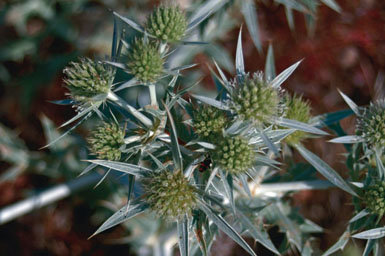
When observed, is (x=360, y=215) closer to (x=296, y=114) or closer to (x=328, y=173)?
(x=328, y=173)

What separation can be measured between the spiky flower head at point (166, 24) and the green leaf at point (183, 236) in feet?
2.83

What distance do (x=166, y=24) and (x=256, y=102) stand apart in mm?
579

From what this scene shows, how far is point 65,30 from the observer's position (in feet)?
11.2

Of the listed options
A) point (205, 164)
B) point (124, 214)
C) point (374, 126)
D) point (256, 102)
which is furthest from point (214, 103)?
point (374, 126)

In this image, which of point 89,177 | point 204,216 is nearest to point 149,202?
point 204,216

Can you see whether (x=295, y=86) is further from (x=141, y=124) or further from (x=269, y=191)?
(x=141, y=124)

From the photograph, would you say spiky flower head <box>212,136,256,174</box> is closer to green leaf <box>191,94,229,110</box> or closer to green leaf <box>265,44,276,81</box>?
green leaf <box>191,94,229,110</box>

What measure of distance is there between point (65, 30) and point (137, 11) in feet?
2.57

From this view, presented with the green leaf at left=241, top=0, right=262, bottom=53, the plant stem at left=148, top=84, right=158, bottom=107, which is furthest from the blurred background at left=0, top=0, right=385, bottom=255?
the plant stem at left=148, top=84, right=158, bottom=107

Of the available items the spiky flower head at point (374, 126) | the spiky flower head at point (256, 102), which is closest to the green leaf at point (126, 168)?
the spiky flower head at point (256, 102)

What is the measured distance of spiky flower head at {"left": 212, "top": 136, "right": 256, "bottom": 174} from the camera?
1475mm

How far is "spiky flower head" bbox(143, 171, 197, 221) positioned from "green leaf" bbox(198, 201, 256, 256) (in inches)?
2.1

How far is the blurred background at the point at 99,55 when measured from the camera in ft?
11.2

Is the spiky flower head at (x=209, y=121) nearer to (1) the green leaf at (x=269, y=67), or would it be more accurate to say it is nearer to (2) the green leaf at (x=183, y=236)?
(2) the green leaf at (x=183, y=236)
